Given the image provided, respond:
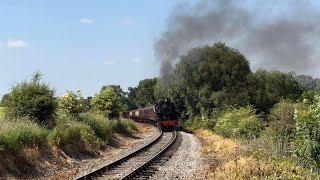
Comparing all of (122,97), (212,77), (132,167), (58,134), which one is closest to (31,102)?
(58,134)

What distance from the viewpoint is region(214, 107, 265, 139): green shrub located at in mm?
26141

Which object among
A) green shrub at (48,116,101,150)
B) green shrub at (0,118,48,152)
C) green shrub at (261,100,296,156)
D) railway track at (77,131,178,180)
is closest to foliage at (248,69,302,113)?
green shrub at (261,100,296,156)

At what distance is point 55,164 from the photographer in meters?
16.8

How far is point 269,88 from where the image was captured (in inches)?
1927

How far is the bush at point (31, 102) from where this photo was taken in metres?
19.4

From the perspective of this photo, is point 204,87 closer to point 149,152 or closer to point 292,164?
point 149,152

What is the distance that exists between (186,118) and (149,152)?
38.7m

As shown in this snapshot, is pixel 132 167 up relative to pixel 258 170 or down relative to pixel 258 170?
down

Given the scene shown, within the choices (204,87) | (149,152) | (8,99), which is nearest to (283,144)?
(149,152)

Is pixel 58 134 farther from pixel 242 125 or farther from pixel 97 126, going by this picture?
pixel 242 125

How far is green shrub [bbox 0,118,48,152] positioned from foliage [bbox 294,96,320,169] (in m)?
9.84

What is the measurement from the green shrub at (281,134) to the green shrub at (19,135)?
9352 mm

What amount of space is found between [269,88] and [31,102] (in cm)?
3483

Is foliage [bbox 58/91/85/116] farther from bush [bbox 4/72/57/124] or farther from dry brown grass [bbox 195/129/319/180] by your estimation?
dry brown grass [bbox 195/129/319/180]
